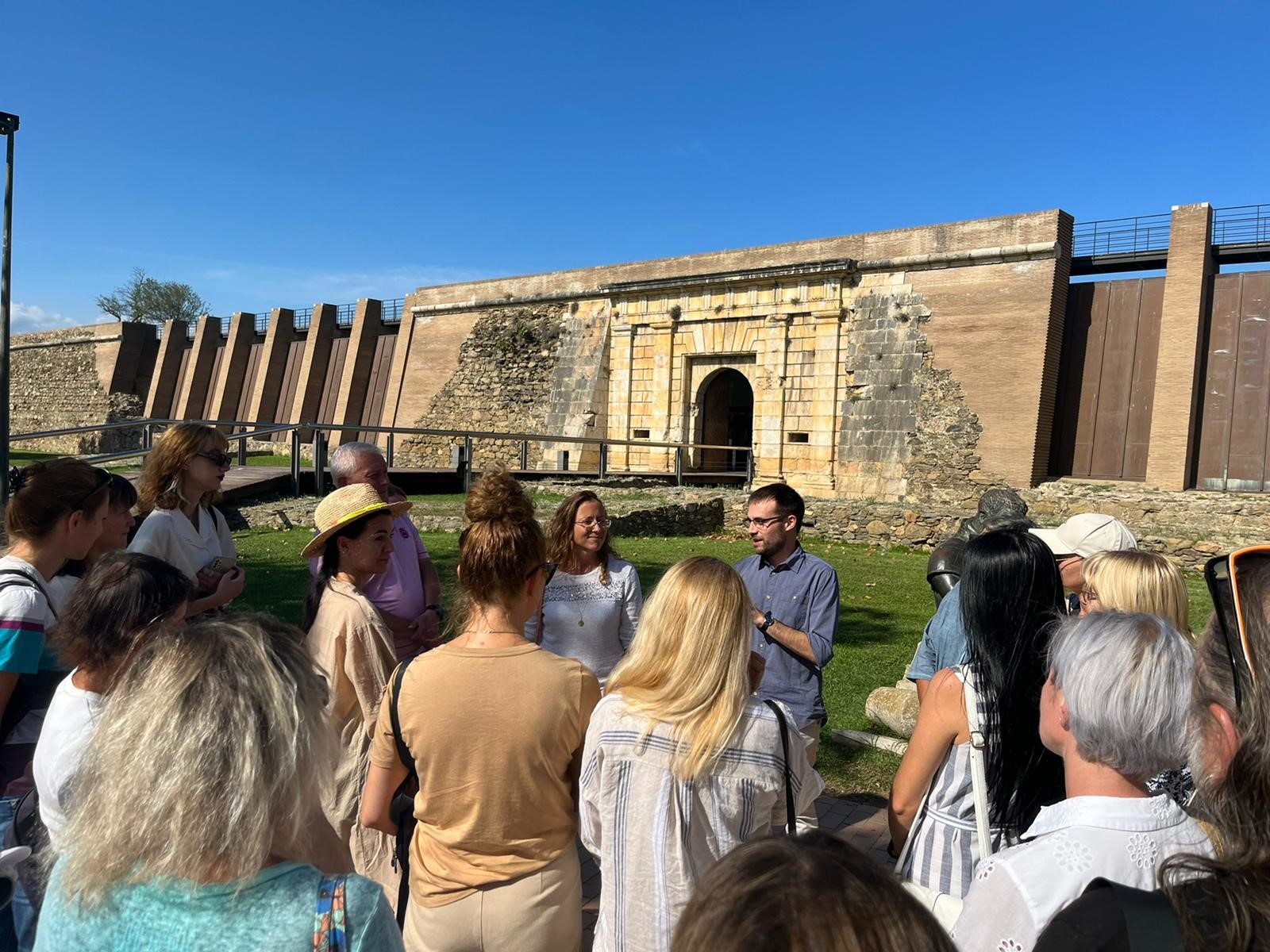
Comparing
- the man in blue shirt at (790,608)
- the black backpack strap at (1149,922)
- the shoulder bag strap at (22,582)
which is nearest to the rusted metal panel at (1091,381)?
the man in blue shirt at (790,608)

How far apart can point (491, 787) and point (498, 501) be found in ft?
3.25

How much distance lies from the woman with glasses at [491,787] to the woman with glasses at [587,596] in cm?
131

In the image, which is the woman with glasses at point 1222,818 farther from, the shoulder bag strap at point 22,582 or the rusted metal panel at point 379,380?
the rusted metal panel at point 379,380

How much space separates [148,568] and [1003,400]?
1472cm

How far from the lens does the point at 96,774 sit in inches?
51.7

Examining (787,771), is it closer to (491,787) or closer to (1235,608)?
(491,787)

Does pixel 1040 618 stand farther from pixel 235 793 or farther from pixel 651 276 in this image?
pixel 651 276

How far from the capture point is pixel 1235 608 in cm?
118

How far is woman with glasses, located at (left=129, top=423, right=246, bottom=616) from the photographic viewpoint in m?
3.38

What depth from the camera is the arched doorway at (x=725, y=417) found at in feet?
62.4

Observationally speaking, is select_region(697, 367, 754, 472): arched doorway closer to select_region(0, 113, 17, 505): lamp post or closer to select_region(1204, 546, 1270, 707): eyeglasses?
select_region(0, 113, 17, 505): lamp post

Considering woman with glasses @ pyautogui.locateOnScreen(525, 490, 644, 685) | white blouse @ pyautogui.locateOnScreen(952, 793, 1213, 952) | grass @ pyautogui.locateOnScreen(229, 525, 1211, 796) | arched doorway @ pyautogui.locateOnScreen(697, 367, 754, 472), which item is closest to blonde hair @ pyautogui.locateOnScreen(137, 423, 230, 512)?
grass @ pyautogui.locateOnScreen(229, 525, 1211, 796)

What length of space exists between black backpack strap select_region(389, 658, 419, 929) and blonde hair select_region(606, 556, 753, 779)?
52 cm

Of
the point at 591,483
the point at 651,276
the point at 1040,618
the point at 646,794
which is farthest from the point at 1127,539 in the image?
the point at 651,276
